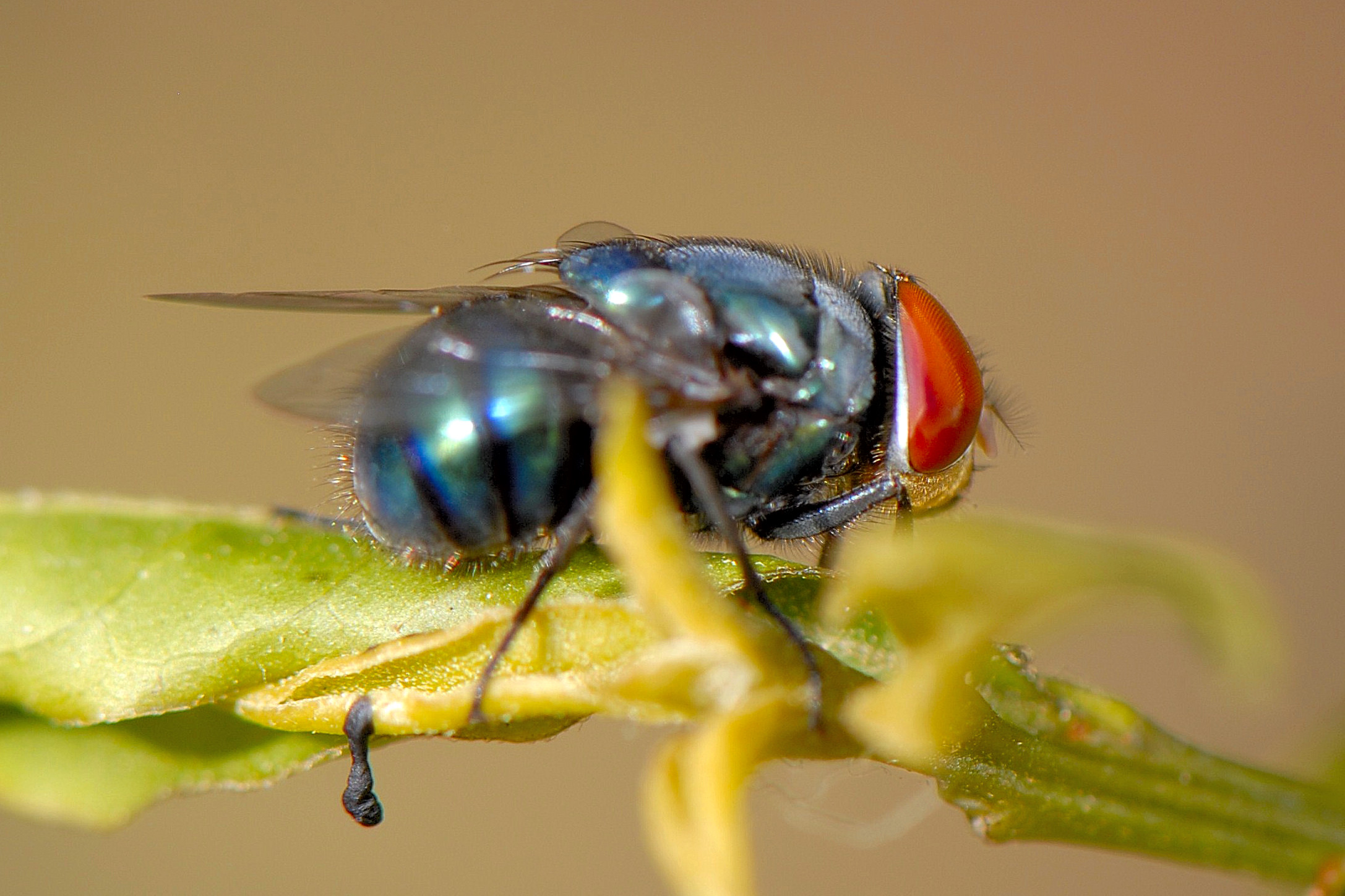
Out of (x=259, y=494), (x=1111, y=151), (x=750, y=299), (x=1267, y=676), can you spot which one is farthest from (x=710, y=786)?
(x=1111, y=151)

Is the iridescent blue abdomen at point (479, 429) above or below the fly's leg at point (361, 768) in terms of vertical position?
above

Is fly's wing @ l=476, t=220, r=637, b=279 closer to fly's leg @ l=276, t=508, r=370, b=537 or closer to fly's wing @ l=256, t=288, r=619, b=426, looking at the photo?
fly's wing @ l=256, t=288, r=619, b=426

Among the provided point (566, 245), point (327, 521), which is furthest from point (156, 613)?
point (566, 245)

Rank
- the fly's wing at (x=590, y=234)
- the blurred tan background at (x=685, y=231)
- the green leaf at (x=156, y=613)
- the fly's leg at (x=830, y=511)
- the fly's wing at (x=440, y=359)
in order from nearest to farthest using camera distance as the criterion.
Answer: the green leaf at (x=156, y=613)
the fly's wing at (x=440, y=359)
the fly's leg at (x=830, y=511)
the fly's wing at (x=590, y=234)
the blurred tan background at (x=685, y=231)

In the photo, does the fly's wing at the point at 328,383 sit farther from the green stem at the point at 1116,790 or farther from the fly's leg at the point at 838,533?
the green stem at the point at 1116,790

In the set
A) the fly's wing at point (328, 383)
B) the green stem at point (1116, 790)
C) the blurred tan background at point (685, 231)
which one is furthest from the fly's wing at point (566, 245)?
the blurred tan background at point (685, 231)

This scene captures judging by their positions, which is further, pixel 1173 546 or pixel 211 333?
pixel 211 333

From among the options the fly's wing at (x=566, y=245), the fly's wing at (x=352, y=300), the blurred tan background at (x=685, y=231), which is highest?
the fly's wing at (x=566, y=245)

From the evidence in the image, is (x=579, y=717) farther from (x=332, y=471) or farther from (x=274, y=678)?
(x=332, y=471)
